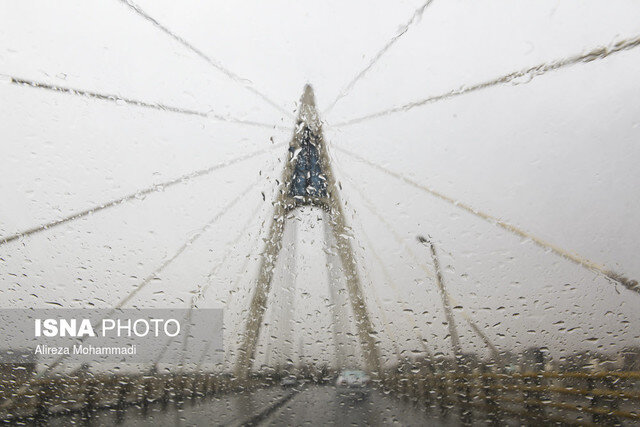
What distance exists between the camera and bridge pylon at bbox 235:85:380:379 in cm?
546

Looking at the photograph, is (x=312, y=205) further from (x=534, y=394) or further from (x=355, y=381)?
(x=534, y=394)

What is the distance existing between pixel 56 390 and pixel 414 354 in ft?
12.0

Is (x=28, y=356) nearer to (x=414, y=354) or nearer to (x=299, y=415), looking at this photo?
(x=299, y=415)

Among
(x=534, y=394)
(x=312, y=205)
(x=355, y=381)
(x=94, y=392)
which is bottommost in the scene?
(x=534, y=394)

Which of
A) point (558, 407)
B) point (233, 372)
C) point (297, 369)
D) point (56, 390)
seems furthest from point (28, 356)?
point (558, 407)

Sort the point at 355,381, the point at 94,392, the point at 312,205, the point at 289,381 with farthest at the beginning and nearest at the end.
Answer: the point at 312,205 < the point at 355,381 < the point at 94,392 < the point at 289,381

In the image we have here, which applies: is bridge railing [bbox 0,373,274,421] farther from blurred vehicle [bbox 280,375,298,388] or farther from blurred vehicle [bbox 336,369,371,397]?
blurred vehicle [bbox 336,369,371,397]

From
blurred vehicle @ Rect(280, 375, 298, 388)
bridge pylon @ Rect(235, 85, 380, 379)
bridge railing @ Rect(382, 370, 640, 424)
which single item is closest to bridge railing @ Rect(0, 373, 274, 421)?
blurred vehicle @ Rect(280, 375, 298, 388)

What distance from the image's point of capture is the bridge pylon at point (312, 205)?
546 cm

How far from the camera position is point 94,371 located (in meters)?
5.23

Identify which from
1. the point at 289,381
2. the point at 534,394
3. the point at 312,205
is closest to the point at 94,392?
the point at 289,381

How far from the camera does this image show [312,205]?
724cm

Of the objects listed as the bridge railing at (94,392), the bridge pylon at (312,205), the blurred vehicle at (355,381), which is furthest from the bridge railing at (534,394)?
the bridge railing at (94,392)

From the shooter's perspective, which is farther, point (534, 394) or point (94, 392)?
point (94, 392)
